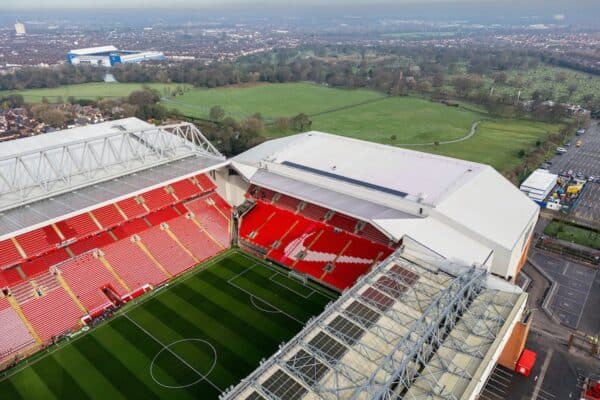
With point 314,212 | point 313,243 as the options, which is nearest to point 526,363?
point 313,243

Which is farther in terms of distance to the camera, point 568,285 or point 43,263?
point 568,285

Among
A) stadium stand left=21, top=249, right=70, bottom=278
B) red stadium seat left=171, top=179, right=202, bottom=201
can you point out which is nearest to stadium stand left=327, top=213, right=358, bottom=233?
red stadium seat left=171, top=179, right=202, bottom=201

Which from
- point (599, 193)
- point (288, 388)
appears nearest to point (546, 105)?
point (599, 193)

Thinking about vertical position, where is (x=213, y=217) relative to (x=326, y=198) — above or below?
below

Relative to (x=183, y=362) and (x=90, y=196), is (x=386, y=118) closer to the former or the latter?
(x=90, y=196)

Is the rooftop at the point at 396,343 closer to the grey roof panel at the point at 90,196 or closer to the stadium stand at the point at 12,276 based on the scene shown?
the grey roof panel at the point at 90,196

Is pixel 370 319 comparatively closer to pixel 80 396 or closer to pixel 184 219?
pixel 80 396

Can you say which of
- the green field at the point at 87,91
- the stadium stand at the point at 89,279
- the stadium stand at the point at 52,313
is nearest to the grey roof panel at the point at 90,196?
the stadium stand at the point at 89,279
